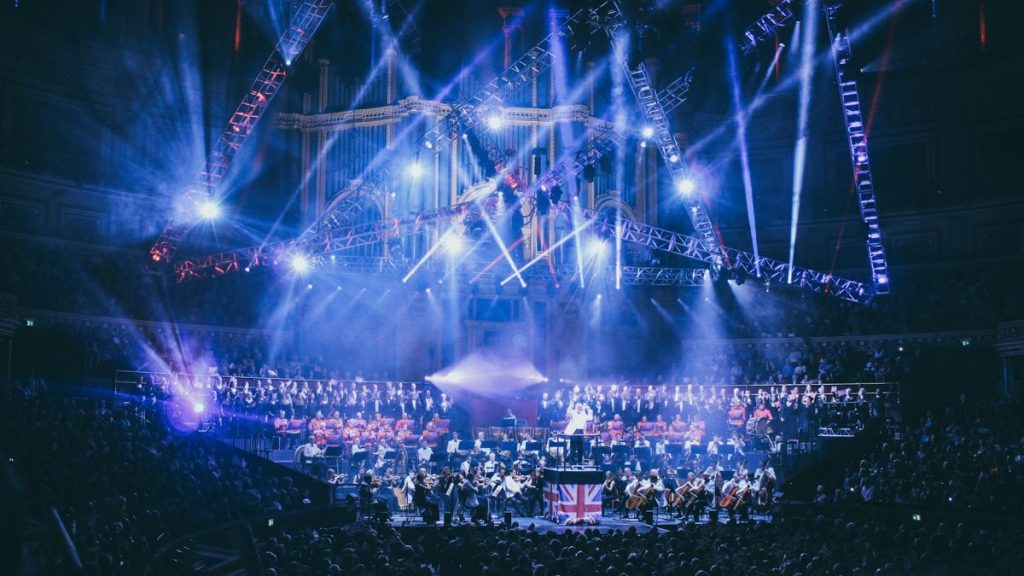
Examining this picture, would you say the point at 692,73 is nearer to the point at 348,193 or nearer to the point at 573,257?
the point at 573,257

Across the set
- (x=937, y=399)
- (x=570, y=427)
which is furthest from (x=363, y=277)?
(x=937, y=399)

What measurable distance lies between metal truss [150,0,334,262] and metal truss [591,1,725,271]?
8563mm

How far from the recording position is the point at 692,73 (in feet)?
99.1

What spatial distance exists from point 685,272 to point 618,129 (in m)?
6.18

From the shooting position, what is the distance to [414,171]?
35.4 metres

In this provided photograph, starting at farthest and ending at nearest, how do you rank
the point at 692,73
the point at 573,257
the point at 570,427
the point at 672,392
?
1. the point at 573,257
2. the point at 672,392
3. the point at 692,73
4. the point at 570,427

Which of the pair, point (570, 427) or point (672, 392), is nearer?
point (570, 427)

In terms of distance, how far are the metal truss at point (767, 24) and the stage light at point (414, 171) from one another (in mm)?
13245

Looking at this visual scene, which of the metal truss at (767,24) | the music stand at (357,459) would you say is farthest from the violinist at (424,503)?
the metal truss at (767,24)

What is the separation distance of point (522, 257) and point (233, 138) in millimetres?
11719

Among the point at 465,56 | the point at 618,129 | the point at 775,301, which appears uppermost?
the point at 465,56

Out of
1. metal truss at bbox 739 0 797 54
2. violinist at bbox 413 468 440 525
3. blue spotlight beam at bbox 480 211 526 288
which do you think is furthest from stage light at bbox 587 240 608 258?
violinist at bbox 413 468 440 525

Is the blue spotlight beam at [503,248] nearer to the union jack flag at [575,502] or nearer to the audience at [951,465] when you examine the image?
the union jack flag at [575,502]

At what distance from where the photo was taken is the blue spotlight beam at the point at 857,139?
26134mm
